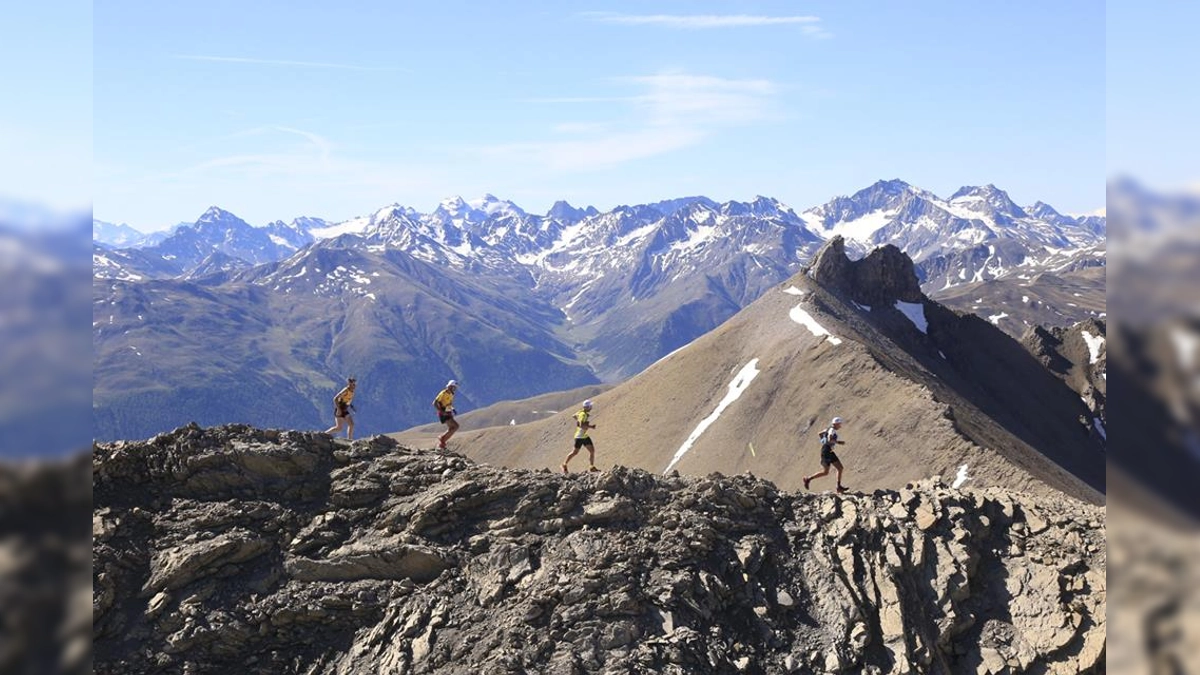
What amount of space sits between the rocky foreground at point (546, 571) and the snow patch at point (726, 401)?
54288mm

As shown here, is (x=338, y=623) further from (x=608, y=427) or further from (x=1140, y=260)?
(x=608, y=427)

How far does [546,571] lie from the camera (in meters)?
22.4

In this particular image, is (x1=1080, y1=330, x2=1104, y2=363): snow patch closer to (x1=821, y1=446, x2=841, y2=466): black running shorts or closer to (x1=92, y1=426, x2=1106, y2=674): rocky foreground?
(x1=821, y1=446, x2=841, y2=466): black running shorts

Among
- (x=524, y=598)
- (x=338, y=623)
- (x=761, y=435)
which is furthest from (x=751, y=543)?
(x=761, y=435)

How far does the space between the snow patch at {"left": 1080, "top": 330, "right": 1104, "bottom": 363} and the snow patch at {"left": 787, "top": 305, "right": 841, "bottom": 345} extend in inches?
1912

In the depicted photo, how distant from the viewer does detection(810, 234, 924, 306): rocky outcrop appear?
343 feet

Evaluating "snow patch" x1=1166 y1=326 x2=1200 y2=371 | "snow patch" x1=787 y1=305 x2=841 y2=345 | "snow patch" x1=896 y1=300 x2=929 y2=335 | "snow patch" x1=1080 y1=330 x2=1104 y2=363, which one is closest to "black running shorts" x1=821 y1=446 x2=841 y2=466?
"snow patch" x1=1166 y1=326 x2=1200 y2=371

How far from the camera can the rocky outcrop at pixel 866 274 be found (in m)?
105

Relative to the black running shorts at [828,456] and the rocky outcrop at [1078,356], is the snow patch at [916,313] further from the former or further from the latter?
the black running shorts at [828,456]

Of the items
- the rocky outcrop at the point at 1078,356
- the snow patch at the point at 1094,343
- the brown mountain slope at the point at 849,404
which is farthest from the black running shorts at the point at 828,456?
the snow patch at the point at 1094,343

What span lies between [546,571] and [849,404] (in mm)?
55818

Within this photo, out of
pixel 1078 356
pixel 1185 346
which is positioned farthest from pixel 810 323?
pixel 1185 346

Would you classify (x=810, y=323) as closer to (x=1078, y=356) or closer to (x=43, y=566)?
(x=1078, y=356)

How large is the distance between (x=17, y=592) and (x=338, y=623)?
1875cm
